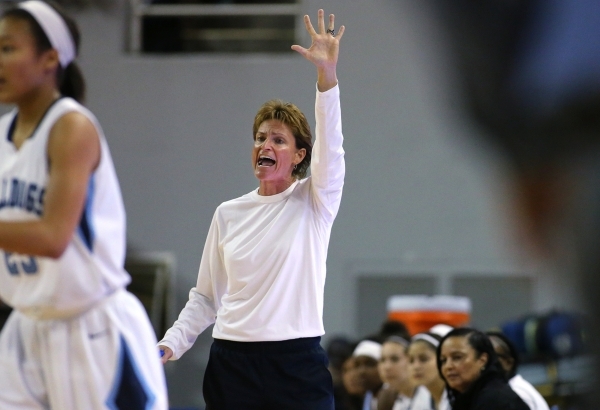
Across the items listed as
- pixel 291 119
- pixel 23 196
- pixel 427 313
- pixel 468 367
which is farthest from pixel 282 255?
pixel 427 313

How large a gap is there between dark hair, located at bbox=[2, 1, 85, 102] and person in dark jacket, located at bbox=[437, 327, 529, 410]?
9.30ft

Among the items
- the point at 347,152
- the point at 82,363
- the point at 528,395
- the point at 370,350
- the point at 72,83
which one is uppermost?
the point at 72,83

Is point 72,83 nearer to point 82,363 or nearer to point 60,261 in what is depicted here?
point 60,261

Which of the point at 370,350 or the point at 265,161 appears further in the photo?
the point at 370,350

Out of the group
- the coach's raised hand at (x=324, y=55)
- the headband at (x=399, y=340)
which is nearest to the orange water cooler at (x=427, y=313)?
the headband at (x=399, y=340)

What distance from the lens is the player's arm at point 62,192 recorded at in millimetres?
2447

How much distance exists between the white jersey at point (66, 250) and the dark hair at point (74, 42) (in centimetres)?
13

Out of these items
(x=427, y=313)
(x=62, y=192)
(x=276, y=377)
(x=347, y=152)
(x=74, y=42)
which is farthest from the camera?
(x=347, y=152)

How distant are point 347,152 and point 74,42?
880 cm

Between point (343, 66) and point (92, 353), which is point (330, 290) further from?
point (92, 353)

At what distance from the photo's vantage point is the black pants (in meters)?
3.59

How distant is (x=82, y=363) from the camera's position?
8.39ft

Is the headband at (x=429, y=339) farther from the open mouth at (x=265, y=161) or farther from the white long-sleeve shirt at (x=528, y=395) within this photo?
the open mouth at (x=265, y=161)

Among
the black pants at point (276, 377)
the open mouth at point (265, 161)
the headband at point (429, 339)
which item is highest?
the open mouth at point (265, 161)
